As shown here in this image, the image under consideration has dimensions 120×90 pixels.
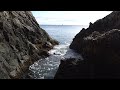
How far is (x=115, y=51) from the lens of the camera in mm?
27281

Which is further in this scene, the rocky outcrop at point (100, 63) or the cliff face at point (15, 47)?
the cliff face at point (15, 47)

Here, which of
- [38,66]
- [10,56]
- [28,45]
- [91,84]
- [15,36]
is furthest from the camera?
[28,45]

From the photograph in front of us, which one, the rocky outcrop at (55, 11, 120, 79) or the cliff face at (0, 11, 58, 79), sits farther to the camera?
the cliff face at (0, 11, 58, 79)

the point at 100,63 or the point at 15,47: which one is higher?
the point at 15,47

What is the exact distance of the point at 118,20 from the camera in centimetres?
4053

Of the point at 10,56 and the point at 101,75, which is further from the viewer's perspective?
the point at 10,56

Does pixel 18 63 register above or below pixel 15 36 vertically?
below

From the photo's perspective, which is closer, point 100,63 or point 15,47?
point 100,63

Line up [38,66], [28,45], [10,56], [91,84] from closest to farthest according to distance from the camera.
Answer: [91,84] → [10,56] → [38,66] → [28,45]
